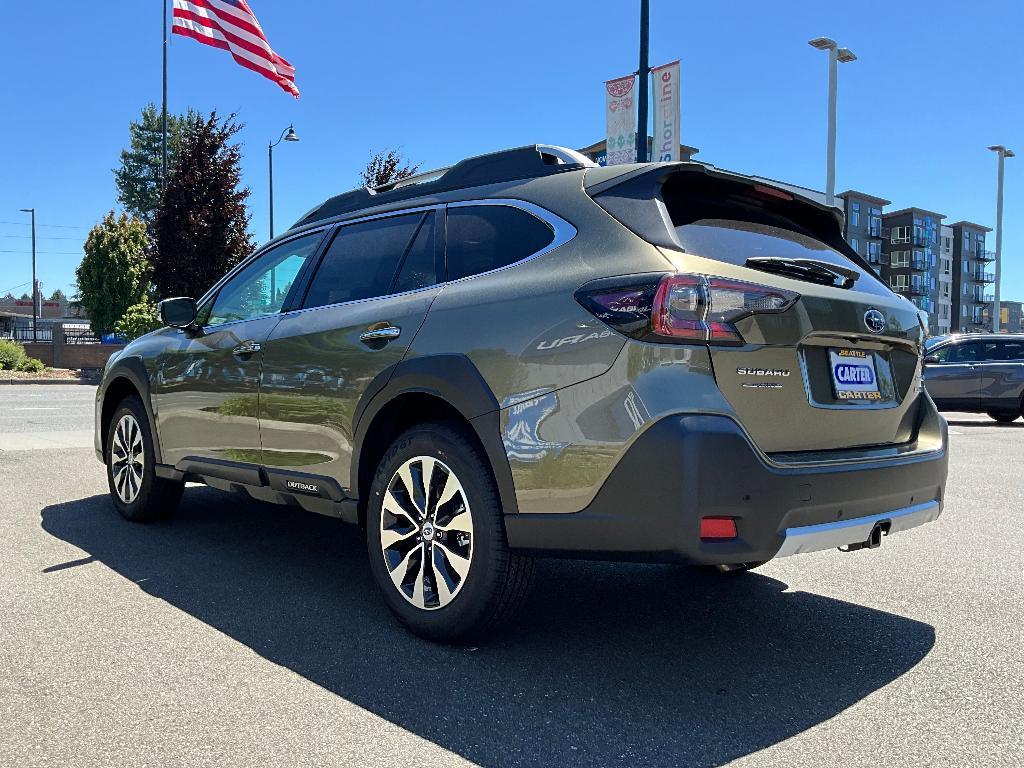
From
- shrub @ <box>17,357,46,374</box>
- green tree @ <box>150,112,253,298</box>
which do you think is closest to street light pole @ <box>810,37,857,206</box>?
green tree @ <box>150,112,253,298</box>

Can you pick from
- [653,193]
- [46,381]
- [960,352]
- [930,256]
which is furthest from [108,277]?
[930,256]

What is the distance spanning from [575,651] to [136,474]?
11.4 feet

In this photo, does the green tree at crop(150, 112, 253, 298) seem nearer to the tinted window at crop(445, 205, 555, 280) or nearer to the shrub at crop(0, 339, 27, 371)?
the shrub at crop(0, 339, 27, 371)

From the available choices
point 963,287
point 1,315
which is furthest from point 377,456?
point 963,287

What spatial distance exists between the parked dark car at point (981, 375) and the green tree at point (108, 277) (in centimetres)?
3524

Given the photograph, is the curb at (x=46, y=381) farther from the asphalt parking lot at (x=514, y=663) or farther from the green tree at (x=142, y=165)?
the green tree at (x=142, y=165)

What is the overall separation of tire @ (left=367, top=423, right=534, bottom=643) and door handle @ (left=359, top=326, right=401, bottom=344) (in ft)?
1.37

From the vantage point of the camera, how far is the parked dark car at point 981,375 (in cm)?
1647

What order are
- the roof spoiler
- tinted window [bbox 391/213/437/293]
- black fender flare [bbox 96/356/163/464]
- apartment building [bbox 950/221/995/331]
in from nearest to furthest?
the roof spoiler
tinted window [bbox 391/213/437/293]
black fender flare [bbox 96/356/163/464]
apartment building [bbox 950/221/995/331]

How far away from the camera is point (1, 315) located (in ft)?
289

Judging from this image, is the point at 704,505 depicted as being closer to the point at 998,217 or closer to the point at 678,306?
the point at 678,306

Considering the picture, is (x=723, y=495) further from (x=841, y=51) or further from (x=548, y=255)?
(x=841, y=51)

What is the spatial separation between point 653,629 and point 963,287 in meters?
118

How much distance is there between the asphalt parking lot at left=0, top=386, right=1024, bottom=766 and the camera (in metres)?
2.64
